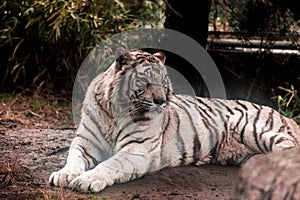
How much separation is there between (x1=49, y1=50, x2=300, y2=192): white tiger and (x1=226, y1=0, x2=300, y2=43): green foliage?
1102 millimetres

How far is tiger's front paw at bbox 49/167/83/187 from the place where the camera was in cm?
348

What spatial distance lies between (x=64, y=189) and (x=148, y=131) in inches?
30.2

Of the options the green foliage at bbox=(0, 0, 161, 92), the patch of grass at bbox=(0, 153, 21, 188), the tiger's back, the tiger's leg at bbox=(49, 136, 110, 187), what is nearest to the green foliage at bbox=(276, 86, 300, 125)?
the tiger's back

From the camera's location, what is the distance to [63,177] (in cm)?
351

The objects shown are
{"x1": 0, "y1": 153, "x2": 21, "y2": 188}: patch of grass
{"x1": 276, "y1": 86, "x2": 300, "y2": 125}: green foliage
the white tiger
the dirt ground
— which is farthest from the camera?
{"x1": 276, "y1": 86, "x2": 300, "y2": 125}: green foliage

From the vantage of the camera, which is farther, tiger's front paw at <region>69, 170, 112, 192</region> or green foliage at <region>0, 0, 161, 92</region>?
green foliage at <region>0, 0, 161, 92</region>

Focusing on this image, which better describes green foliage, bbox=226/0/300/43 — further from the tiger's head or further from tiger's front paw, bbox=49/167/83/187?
tiger's front paw, bbox=49/167/83/187

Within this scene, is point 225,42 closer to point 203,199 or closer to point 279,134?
point 279,134

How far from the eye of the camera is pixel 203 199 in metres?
3.42

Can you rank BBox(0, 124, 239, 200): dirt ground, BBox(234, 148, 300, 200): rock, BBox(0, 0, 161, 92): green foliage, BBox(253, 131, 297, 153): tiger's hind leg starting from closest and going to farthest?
BBox(234, 148, 300, 200): rock
BBox(0, 124, 239, 200): dirt ground
BBox(253, 131, 297, 153): tiger's hind leg
BBox(0, 0, 161, 92): green foliage

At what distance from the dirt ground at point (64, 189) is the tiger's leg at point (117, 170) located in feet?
0.15

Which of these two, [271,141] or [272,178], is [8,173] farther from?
[272,178]

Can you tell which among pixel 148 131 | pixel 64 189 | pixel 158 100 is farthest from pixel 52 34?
pixel 64 189

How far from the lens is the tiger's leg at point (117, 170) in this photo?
3395mm
